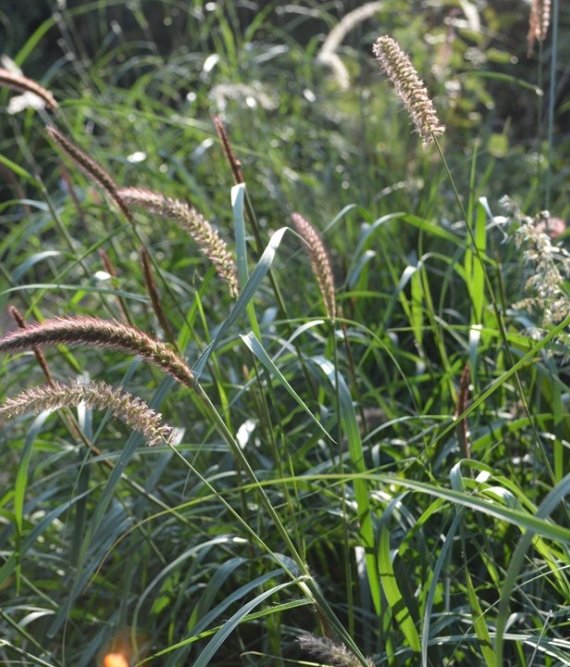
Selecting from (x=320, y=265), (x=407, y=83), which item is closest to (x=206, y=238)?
(x=320, y=265)

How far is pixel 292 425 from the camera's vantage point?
311 cm

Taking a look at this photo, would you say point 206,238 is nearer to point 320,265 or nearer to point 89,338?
point 320,265

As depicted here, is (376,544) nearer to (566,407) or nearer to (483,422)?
(483,422)

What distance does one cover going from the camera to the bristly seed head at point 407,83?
1.63 meters

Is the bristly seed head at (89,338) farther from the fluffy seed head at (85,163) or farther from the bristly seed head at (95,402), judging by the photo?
the fluffy seed head at (85,163)

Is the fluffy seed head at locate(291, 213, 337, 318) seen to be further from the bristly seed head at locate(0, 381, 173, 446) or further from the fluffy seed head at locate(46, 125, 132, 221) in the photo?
the bristly seed head at locate(0, 381, 173, 446)

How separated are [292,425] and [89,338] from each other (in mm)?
1855

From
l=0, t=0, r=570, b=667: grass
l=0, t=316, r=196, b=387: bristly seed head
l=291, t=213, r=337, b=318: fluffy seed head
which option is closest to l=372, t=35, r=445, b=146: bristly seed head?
l=0, t=0, r=570, b=667: grass

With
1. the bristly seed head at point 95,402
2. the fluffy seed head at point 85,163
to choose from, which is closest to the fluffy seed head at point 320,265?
the fluffy seed head at point 85,163

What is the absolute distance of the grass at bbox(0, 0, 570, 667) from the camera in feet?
5.69

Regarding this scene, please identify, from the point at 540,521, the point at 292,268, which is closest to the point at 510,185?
the point at 292,268

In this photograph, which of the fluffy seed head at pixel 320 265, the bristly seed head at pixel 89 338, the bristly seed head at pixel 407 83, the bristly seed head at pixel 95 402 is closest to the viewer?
the bristly seed head at pixel 89 338

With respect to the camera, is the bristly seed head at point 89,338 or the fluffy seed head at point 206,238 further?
the fluffy seed head at point 206,238

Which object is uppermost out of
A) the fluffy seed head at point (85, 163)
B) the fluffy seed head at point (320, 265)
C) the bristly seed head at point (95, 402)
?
the fluffy seed head at point (85, 163)
